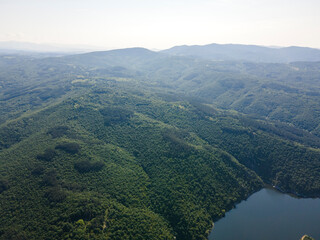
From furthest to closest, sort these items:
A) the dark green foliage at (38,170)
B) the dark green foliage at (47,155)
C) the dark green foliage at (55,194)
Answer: the dark green foliage at (47,155) < the dark green foliage at (38,170) < the dark green foliage at (55,194)

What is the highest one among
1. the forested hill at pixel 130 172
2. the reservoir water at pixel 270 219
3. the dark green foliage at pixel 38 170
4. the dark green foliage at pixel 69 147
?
the dark green foliage at pixel 69 147

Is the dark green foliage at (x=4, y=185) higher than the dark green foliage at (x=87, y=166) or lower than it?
higher

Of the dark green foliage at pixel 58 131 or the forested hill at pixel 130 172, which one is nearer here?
the forested hill at pixel 130 172

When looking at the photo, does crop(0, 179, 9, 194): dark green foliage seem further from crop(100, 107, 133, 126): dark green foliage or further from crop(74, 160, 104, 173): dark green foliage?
crop(100, 107, 133, 126): dark green foliage

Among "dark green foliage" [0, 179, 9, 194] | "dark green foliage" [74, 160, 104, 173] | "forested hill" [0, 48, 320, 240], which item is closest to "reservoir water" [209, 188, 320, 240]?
"forested hill" [0, 48, 320, 240]

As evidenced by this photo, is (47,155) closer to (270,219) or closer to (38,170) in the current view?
(38,170)

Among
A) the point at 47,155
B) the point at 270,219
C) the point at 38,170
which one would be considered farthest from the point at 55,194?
the point at 270,219

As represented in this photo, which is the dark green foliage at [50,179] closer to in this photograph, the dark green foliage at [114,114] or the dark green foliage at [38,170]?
the dark green foliage at [38,170]

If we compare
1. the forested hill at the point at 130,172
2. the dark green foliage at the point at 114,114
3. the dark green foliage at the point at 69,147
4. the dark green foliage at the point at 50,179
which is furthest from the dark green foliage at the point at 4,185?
the dark green foliage at the point at 114,114
